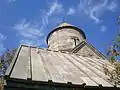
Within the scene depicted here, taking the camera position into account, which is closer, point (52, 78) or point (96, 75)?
point (52, 78)

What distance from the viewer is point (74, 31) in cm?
1906

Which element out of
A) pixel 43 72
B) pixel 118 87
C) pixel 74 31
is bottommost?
pixel 118 87

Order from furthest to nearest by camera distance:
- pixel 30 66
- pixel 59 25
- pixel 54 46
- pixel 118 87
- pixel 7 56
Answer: pixel 7 56 → pixel 59 25 → pixel 54 46 → pixel 30 66 → pixel 118 87

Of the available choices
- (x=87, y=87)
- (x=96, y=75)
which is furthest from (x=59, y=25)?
(x=87, y=87)

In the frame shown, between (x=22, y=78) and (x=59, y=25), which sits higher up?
(x=59, y=25)

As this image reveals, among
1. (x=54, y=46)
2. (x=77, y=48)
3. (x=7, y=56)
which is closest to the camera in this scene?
(x=77, y=48)

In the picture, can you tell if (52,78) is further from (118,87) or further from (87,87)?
(118,87)

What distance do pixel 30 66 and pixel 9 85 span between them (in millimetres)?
1664

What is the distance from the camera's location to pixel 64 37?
18.4 meters

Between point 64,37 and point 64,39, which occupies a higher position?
point 64,37

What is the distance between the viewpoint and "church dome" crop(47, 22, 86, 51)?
17891mm

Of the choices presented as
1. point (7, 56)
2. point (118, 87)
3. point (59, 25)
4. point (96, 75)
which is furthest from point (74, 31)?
point (118, 87)

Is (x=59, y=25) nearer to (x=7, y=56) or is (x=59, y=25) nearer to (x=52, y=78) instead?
(x=7, y=56)

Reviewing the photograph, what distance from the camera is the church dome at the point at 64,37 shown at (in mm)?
17891
